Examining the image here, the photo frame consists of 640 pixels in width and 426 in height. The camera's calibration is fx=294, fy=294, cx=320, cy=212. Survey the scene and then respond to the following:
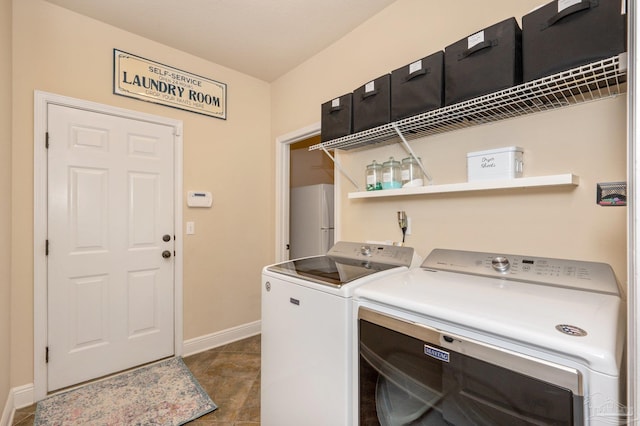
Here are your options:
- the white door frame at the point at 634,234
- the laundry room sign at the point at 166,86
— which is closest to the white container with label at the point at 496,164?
the white door frame at the point at 634,234

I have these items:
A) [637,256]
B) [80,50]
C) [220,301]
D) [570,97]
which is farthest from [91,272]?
[570,97]

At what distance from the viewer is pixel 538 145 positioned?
4.27ft

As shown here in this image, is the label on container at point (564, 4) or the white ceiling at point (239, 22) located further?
the white ceiling at point (239, 22)

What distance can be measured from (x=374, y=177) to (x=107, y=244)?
2055 mm

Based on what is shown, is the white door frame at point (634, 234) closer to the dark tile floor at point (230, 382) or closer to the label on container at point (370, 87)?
the label on container at point (370, 87)

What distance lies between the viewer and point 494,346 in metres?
0.78

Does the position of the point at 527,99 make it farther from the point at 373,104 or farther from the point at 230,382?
the point at 230,382

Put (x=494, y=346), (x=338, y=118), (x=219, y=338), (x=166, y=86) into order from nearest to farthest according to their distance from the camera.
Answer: (x=494, y=346) < (x=338, y=118) < (x=166, y=86) < (x=219, y=338)

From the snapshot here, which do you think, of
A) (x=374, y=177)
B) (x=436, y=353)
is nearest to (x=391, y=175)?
(x=374, y=177)

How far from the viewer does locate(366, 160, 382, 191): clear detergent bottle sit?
1858 millimetres

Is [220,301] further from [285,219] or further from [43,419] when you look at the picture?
[43,419]

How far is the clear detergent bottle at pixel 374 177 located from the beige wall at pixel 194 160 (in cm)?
151

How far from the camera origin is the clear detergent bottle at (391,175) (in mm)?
1760

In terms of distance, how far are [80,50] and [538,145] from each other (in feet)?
9.62
